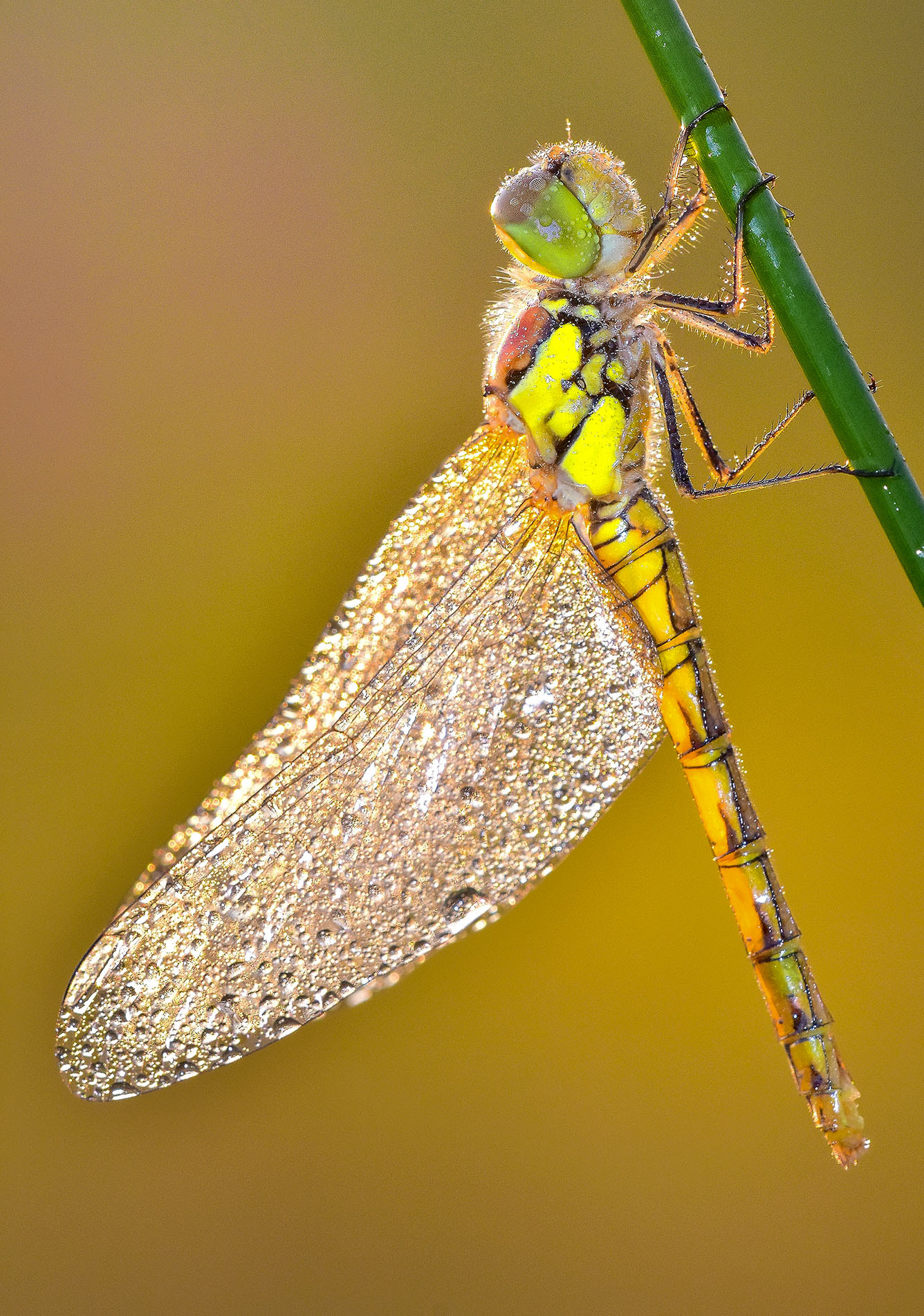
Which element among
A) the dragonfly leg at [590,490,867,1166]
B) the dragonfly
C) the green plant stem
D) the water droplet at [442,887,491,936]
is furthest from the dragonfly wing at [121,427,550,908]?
the green plant stem

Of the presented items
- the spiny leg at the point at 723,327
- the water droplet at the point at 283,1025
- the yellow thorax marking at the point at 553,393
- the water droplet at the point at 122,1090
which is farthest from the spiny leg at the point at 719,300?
the water droplet at the point at 122,1090

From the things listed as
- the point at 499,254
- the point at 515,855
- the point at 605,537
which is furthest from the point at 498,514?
the point at 499,254

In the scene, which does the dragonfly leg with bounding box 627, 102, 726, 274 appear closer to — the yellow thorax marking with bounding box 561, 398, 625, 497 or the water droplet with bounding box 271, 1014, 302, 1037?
the yellow thorax marking with bounding box 561, 398, 625, 497

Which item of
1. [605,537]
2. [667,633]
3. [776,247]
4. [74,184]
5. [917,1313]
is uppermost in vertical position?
[74,184]

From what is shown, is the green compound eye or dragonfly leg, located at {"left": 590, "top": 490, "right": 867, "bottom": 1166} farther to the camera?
dragonfly leg, located at {"left": 590, "top": 490, "right": 867, "bottom": 1166}

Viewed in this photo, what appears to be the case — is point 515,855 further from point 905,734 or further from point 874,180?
point 874,180

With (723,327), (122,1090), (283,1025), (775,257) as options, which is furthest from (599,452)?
(122,1090)

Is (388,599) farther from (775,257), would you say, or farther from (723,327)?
(775,257)
